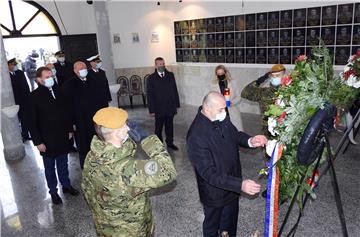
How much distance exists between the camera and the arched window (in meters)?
8.28

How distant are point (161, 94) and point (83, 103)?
1.31m

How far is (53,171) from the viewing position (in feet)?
12.6

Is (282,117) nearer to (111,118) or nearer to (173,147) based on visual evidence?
(111,118)

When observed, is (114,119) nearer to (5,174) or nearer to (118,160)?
(118,160)

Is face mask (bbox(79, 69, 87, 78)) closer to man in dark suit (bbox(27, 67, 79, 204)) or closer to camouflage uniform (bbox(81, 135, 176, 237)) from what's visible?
man in dark suit (bbox(27, 67, 79, 204))

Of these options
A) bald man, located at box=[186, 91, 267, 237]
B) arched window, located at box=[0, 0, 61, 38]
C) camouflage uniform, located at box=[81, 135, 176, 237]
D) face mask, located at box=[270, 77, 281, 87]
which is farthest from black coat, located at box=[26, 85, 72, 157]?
arched window, located at box=[0, 0, 61, 38]

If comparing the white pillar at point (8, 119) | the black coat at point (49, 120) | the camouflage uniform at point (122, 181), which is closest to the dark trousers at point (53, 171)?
the black coat at point (49, 120)

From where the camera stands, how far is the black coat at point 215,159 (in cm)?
229

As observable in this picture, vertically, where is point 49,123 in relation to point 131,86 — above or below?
above

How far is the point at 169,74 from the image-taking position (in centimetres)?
534

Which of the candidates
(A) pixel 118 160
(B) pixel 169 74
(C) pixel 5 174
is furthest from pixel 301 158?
(C) pixel 5 174

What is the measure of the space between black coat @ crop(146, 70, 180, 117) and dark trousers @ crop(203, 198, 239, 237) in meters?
2.81

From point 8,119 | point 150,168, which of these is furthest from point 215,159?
point 8,119

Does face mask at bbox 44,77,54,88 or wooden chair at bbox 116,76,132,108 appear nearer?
face mask at bbox 44,77,54,88
